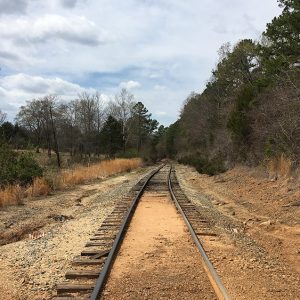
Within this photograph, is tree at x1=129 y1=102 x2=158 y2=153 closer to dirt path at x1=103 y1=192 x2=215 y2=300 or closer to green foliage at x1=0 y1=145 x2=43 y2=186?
green foliage at x1=0 y1=145 x2=43 y2=186

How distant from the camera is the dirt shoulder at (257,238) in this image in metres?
6.80

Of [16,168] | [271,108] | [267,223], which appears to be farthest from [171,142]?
[267,223]

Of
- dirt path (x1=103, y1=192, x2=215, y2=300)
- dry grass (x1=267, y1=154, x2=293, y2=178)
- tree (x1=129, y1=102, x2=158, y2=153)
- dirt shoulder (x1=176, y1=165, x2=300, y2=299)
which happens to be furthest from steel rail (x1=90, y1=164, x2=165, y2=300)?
tree (x1=129, y1=102, x2=158, y2=153)

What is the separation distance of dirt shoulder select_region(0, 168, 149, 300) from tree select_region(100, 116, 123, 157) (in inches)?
2360

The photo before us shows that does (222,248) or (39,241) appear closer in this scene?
(222,248)

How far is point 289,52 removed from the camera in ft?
80.7

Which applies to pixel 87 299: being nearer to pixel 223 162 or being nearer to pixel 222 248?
pixel 222 248

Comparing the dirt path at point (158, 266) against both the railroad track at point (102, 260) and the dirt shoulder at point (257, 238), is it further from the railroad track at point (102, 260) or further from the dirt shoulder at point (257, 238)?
the dirt shoulder at point (257, 238)

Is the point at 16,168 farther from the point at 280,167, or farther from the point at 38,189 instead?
the point at 280,167

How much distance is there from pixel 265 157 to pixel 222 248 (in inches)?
606

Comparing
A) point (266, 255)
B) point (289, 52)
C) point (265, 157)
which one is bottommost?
point (266, 255)

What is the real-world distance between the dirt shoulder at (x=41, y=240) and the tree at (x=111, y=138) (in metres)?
59.9

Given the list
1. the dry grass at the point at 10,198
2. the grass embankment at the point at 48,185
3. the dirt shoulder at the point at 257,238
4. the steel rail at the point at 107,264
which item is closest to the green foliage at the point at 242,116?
the dirt shoulder at the point at 257,238

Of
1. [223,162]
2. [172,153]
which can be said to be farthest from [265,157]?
[172,153]
